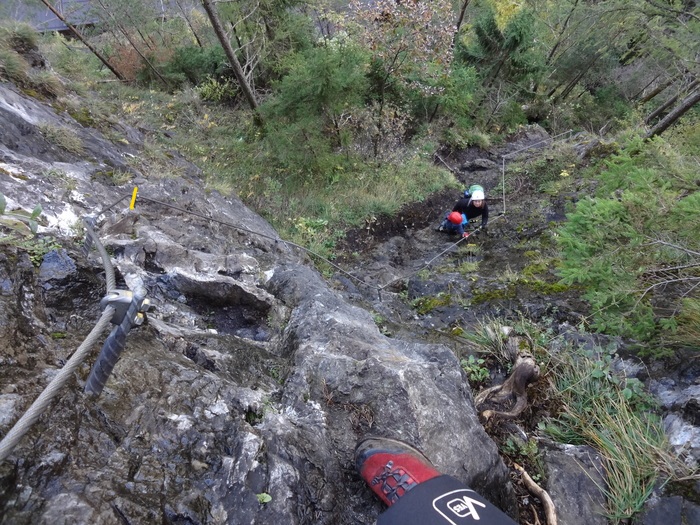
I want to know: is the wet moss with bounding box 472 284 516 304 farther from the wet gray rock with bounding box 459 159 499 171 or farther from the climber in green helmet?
the wet gray rock with bounding box 459 159 499 171

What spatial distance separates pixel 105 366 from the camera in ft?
5.84

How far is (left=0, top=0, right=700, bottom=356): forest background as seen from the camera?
12.1ft

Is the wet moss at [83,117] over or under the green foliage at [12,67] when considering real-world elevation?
under

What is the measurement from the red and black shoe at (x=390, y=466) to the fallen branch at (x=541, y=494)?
3.15ft

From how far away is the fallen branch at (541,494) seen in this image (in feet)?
8.52

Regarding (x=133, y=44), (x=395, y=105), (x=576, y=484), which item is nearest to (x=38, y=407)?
(x=576, y=484)

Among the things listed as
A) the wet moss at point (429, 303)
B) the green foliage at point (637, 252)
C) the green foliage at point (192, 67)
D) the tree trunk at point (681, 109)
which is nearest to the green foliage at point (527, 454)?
the green foliage at point (637, 252)

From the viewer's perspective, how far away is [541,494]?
2729 mm

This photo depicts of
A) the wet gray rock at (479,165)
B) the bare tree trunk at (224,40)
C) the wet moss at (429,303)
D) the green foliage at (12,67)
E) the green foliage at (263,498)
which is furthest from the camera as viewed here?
the wet gray rock at (479,165)

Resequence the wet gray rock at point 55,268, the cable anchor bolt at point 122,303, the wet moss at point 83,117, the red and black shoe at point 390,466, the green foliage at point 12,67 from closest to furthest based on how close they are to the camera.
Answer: the cable anchor bolt at point 122,303 < the red and black shoe at point 390,466 < the wet gray rock at point 55,268 < the green foliage at point 12,67 < the wet moss at point 83,117

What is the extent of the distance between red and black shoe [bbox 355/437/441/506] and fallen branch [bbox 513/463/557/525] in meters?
0.96

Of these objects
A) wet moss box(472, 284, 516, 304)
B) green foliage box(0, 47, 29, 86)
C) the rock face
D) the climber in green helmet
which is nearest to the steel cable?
the rock face

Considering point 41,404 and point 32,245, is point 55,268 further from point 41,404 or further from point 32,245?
point 41,404

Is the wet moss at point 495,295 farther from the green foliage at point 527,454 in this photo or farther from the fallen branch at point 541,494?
the fallen branch at point 541,494
